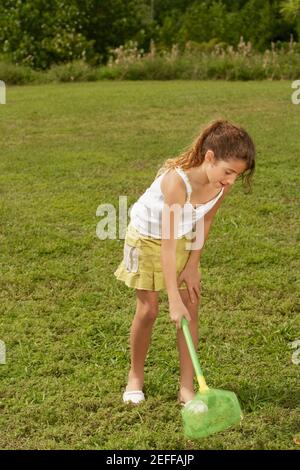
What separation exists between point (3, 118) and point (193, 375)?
21.7 feet

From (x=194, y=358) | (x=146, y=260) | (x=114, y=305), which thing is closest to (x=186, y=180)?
(x=146, y=260)

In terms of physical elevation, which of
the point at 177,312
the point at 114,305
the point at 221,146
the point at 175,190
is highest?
the point at 221,146

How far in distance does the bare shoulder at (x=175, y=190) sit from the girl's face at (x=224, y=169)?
0.34 feet

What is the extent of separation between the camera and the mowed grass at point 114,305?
8.94 ft

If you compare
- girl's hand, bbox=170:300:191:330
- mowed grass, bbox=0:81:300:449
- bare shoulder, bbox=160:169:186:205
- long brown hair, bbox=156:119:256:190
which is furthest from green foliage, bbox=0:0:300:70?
girl's hand, bbox=170:300:191:330

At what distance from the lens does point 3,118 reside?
8992 mm

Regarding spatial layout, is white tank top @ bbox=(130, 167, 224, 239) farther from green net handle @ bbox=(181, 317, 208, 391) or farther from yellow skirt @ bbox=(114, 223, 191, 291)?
green net handle @ bbox=(181, 317, 208, 391)

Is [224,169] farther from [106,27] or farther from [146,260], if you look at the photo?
[106,27]

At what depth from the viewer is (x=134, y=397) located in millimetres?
2859

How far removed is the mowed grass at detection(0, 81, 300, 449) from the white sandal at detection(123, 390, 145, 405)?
30 millimetres

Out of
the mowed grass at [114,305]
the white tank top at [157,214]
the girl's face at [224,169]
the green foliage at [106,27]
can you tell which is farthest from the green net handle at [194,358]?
the green foliage at [106,27]

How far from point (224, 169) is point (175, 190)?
0.58ft

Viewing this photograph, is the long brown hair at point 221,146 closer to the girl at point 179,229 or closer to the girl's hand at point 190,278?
the girl at point 179,229

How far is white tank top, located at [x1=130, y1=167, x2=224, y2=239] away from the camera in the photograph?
8.79 ft
